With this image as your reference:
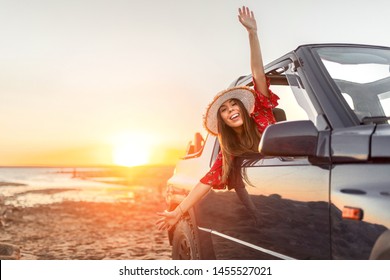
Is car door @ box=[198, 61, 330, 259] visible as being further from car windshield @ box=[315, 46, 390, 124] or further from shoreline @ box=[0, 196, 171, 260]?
shoreline @ box=[0, 196, 171, 260]

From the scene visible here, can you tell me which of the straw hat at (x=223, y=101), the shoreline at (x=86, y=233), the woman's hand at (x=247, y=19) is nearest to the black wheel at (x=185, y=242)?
the straw hat at (x=223, y=101)

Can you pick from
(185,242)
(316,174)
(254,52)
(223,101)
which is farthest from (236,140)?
(185,242)

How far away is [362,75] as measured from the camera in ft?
10.2

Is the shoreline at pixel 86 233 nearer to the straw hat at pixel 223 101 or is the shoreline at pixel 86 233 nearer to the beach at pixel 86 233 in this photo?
the beach at pixel 86 233

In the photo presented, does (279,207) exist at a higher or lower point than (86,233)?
lower

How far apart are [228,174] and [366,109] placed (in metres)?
0.89

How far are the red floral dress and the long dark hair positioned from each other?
0.19 ft

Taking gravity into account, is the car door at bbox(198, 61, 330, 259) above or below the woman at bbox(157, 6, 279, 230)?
below

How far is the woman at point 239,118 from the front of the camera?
9.77 ft

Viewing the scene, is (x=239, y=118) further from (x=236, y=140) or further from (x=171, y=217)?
(x=171, y=217)

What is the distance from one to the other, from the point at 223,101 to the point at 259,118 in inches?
10.4

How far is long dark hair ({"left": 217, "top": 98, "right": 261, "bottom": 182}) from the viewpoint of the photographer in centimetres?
293

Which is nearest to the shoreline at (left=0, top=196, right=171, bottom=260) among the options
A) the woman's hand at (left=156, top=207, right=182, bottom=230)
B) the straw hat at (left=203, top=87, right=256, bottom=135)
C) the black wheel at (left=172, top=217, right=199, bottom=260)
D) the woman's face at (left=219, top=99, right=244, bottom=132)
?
the black wheel at (left=172, top=217, right=199, bottom=260)
